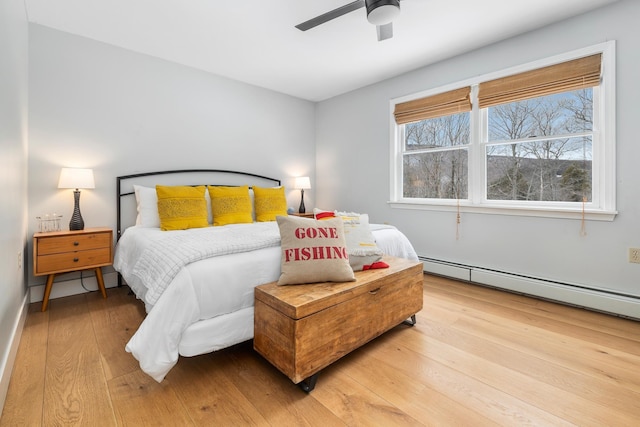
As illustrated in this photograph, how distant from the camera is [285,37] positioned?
2844 millimetres

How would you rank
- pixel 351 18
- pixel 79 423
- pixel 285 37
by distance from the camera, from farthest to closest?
pixel 285 37 → pixel 351 18 → pixel 79 423

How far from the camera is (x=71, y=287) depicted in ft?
9.35

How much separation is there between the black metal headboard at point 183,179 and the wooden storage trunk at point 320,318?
91.1 inches

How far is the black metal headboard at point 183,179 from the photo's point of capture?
10.2 ft

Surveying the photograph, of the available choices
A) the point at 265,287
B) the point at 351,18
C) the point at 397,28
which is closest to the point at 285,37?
the point at 351,18

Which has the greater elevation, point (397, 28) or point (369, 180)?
point (397, 28)

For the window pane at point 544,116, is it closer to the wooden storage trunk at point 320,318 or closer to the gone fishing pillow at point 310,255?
the wooden storage trunk at point 320,318

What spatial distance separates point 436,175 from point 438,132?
51 cm

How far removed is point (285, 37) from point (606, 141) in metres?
2.90

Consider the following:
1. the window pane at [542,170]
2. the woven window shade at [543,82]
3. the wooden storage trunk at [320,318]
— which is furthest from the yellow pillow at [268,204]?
the woven window shade at [543,82]

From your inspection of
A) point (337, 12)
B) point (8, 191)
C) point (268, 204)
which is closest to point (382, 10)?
point (337, 12)

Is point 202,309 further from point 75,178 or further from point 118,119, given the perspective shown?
point 118,119

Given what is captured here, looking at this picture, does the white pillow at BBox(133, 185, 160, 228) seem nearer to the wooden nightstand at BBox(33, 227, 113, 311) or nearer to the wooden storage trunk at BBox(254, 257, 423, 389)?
the wooden nightstand at BBox(33, 227, 113, 311)

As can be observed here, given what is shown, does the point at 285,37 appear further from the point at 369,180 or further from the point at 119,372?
the point at 119,372
